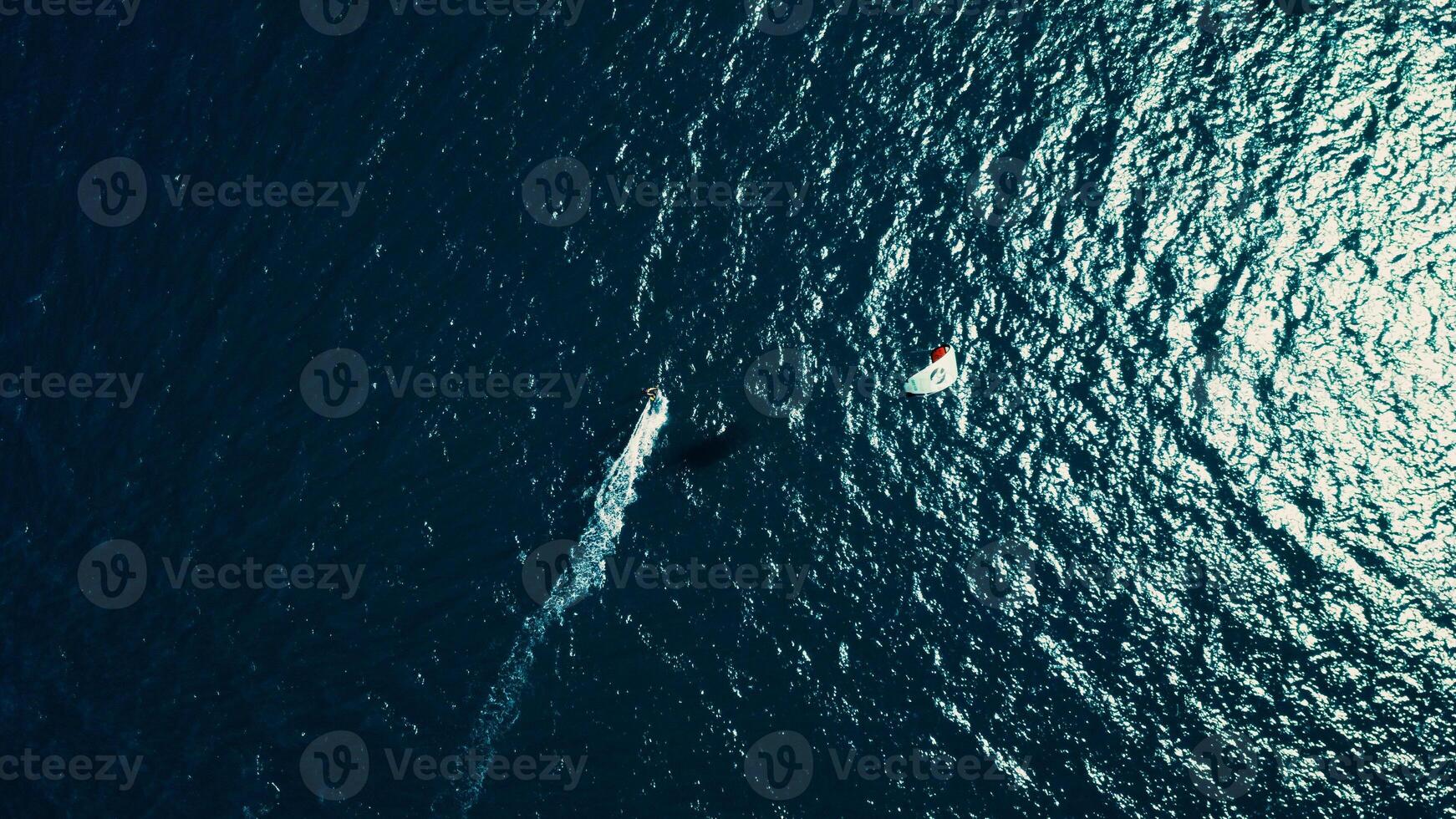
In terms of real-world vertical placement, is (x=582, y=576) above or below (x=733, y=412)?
below

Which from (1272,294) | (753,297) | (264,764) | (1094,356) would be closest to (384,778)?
(264,764)

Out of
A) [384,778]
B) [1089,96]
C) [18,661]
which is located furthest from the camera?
[1089,96]

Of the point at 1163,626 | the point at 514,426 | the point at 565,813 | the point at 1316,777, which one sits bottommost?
the point at 565,813

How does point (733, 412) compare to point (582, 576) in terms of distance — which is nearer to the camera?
point (582, 576)

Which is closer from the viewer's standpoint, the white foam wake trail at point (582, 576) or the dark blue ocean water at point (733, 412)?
the dark blue ocean water at point (733, 412)

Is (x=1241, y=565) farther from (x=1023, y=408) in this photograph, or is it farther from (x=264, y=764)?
(x=264, y=764)
